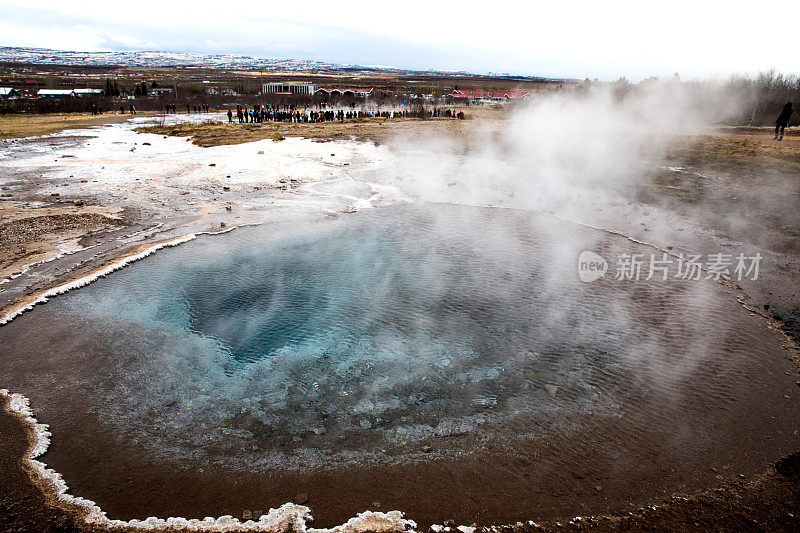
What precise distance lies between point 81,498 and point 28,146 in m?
19.5

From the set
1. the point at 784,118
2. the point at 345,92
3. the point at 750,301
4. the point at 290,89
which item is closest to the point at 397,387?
the point at 750,301

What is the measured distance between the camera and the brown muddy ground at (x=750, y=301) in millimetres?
2959

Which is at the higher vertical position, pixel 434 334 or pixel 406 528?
pixel 434 334

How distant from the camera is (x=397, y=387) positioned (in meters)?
4.16

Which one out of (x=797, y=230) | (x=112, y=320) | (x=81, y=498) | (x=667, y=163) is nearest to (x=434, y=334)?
(x=81, y=498)

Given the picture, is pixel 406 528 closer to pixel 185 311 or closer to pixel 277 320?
pixel 277 320

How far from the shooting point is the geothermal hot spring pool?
325cm

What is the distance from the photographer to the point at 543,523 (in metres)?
2.96

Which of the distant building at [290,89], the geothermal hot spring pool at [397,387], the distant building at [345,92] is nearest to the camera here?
the geothermal hot spring pool at [397,387]

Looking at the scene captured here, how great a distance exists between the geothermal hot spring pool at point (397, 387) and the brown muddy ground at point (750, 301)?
83 mm

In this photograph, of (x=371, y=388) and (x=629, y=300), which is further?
(x=629, y=300)

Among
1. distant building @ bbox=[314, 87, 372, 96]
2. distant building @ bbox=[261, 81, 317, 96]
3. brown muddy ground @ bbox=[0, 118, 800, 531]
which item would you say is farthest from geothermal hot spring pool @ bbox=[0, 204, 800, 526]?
distant building @ bbox=[261, 81, 317, 96]

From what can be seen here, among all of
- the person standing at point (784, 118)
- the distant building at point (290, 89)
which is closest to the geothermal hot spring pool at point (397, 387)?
the person standing at point (784, 118)

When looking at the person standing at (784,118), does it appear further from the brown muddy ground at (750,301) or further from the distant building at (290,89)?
the distant building at (290,89)
